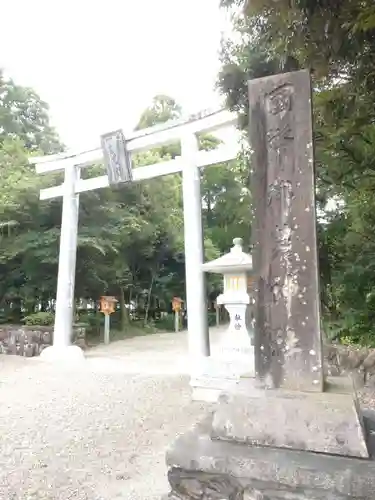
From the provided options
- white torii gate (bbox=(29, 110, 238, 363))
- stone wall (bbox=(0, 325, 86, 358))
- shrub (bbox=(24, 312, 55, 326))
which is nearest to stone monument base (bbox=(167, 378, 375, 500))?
white torii gate (bbox=(29, 110, 238, 363))

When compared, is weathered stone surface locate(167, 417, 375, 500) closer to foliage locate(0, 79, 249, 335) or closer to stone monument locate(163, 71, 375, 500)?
stone monument locate(163, 71, 375, 500)

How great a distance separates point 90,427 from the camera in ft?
14.1

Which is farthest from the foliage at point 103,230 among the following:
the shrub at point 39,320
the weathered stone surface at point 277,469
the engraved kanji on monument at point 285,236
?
the weathered stone surface at point 277,469

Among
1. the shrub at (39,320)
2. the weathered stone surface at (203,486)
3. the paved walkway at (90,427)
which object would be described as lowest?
the paved walkway at (90,427)

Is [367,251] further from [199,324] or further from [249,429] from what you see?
[249,429]

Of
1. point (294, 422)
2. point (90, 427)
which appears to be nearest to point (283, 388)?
point (294, 422)

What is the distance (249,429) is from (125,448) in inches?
83.8

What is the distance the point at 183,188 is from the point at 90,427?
4.16m

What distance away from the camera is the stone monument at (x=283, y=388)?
5.95 ft

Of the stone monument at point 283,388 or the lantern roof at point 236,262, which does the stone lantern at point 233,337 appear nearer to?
the lantern roof at point 236,262

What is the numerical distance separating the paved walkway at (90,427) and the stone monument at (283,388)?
1121 mm

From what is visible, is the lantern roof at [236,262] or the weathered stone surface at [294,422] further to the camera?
the lantern roof at [236,262]

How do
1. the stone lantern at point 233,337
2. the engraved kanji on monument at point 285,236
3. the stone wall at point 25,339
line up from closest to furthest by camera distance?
the engraved kanji on monument at point 285,236 → the stone lantern at point 233,337 → the stone wall at point 25,339

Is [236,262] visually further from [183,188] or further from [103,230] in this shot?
[103,230]
